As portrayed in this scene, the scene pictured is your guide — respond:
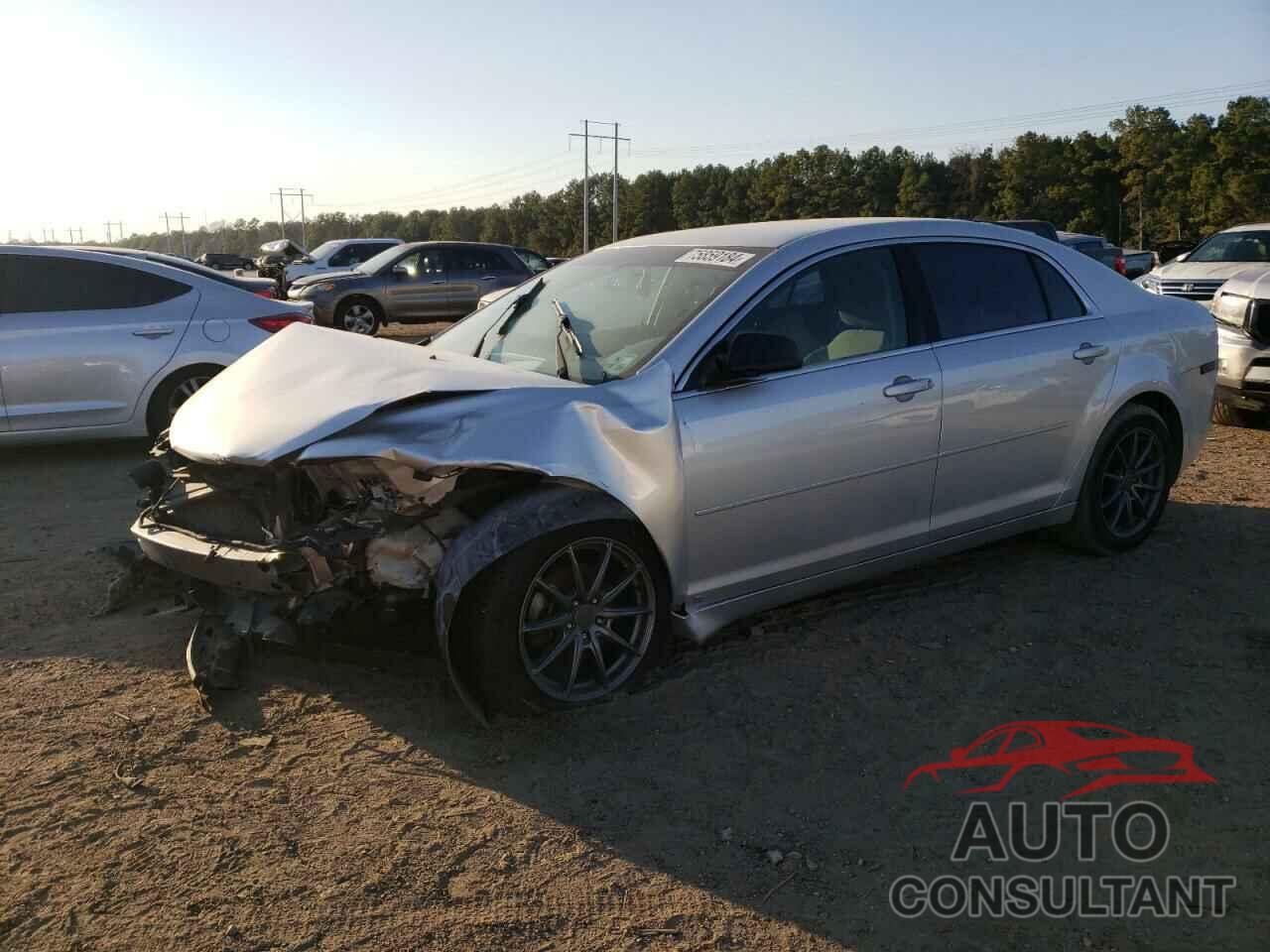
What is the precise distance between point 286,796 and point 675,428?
1.74 meters

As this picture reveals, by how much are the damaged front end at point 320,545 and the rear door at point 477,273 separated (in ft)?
47.9

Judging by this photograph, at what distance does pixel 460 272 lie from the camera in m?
18.2

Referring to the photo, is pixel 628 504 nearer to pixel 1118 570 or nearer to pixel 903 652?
pixel 903 652

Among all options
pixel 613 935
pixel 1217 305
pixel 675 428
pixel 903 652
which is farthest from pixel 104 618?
pixel 1217 305

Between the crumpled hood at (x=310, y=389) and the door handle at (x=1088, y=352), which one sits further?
the door handle at (x=1088, y=352)

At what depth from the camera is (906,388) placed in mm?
4246

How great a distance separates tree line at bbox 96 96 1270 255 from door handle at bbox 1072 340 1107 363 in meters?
51.7

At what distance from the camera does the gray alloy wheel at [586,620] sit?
11.7 feet

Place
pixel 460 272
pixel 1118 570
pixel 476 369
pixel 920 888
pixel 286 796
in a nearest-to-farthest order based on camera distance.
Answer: pixel 920 888, pixel 286 796, pixel 476 369, pixel 1118 570, pixel 460 272

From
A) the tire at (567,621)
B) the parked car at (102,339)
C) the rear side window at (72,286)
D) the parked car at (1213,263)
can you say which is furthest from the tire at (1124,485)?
the parked car at (1213,263)

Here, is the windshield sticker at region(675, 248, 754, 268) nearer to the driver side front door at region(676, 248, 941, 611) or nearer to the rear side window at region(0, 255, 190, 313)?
the driver side front door at region(676, 248, 941, 611)

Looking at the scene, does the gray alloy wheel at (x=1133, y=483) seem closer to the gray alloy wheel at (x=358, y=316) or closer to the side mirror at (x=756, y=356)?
the side mirror at (x=756, y=356)

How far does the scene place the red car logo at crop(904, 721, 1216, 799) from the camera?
10.8 feet

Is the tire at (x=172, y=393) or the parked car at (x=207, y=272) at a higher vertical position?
the parked car at (x=207, y=272)
